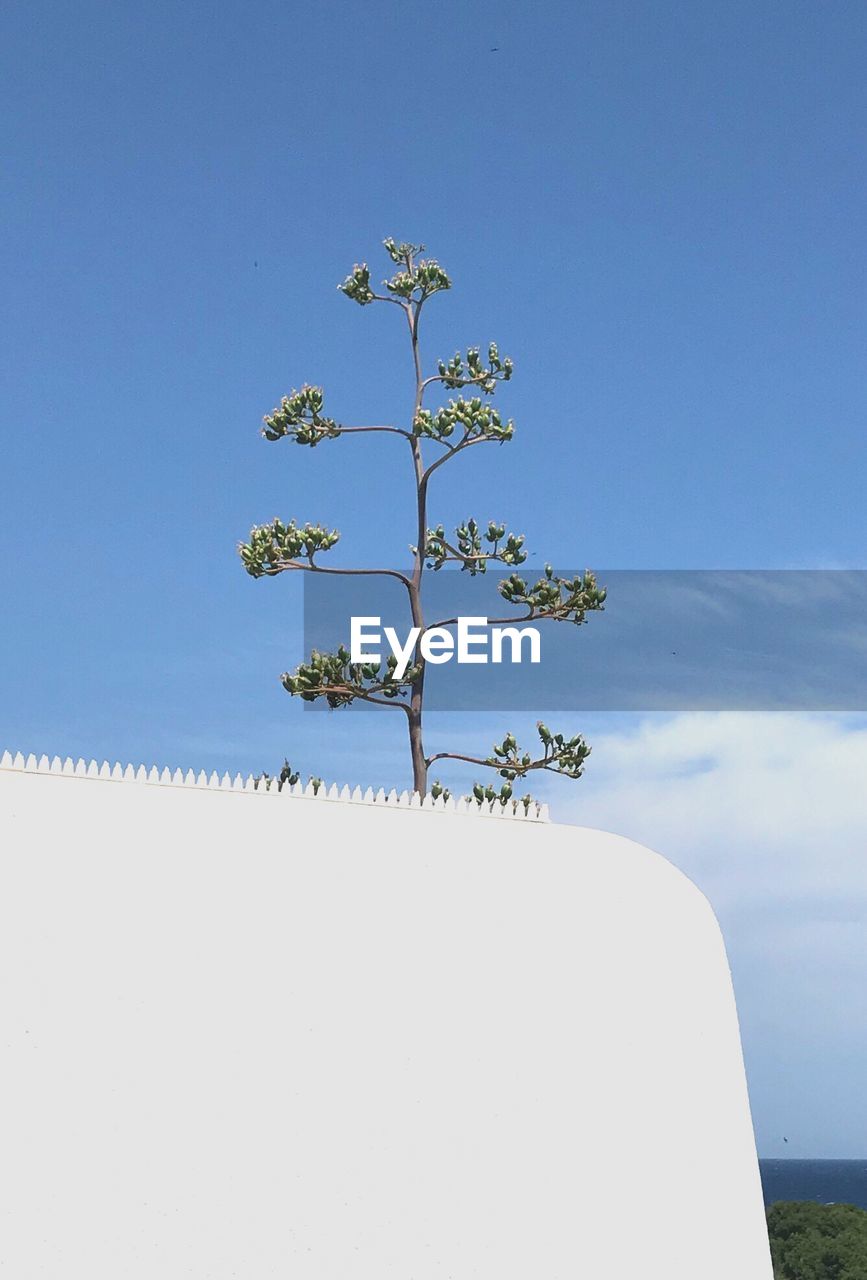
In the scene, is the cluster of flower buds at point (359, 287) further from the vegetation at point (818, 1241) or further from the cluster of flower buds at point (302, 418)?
the vegetation at point (818, 1241)

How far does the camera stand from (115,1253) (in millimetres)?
11398

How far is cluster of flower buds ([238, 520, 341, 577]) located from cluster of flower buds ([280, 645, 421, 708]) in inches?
68.7

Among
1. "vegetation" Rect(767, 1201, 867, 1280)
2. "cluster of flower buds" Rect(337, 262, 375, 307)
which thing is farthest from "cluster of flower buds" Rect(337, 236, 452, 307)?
"vegetation" Rect(767, 1201, 867, 1280)

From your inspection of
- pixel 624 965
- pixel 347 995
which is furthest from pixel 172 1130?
pixel 624 965

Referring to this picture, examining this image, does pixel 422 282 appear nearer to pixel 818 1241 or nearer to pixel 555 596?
pixel 555 596

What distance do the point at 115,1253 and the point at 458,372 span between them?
18.1m

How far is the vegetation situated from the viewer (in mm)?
28938

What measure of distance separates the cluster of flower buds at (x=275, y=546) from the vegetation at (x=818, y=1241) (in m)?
18.6

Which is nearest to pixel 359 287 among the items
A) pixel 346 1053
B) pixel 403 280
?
pixel 403 280

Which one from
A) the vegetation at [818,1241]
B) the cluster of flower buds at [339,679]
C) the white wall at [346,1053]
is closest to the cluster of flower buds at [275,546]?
the cluster of flower buds at [339,679]

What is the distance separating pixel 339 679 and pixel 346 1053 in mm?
11936

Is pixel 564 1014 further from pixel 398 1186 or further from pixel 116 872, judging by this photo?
pixel 116 872

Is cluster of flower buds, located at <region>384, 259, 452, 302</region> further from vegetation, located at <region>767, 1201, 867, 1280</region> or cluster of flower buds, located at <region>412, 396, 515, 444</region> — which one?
vegetation, located at <region>767, 1201, 867, 1280</region>

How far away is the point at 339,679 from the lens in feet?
79.2
